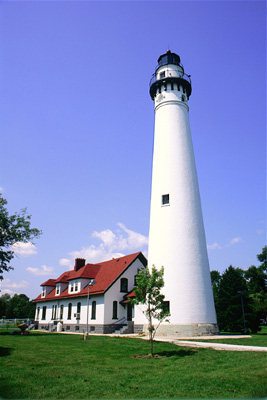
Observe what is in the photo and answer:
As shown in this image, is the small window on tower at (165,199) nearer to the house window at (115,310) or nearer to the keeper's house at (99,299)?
the keeper's house at (99,299)

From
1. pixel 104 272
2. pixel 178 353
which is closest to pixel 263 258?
pixel 104 272

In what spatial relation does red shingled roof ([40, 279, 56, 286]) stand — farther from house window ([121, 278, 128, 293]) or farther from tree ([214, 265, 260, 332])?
tree ([214, 265, 260, 332])

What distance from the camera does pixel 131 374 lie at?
9.67 metres

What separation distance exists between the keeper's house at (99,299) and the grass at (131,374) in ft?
42.2

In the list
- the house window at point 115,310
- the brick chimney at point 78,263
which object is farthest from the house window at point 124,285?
the brick chimney at point 78,263

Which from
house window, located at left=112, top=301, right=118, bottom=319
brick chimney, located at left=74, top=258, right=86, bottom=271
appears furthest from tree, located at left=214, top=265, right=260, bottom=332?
brick chimney, located at left=74, top=258, right=86, bottom=271

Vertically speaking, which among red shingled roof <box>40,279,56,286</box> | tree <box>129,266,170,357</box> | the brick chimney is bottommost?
tree <box>129,266,170,357</box>

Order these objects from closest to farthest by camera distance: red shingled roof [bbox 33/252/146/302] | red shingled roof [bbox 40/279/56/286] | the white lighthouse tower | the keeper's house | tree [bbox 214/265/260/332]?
the white lighthouse tower
tree [bbox 214/265/260/332]
the keeper's house
red shingled roof [bbox 33/252/146/302]
red shingled roof [bbox 40/279/56/286]

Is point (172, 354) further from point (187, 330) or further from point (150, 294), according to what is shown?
point (187, 330)

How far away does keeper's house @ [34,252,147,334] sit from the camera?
2805 cm

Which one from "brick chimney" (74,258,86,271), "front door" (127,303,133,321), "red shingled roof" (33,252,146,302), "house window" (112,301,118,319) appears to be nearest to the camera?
"house window" (112,301,118,319)

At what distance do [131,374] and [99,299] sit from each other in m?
20.0

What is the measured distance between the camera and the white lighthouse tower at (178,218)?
70.0ft

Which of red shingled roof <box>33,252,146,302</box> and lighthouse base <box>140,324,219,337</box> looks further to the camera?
red shingled roof <box>33,252,146,302</box>
